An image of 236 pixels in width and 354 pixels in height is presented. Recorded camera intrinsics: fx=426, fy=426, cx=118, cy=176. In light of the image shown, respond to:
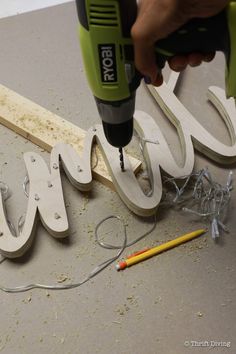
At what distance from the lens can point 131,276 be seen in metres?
0.80

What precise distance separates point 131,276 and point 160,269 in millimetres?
57

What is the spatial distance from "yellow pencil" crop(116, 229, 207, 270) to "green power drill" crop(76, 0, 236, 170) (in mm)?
277

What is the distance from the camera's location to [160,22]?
2.00 feet

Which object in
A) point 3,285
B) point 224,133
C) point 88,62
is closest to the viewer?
point 88,62

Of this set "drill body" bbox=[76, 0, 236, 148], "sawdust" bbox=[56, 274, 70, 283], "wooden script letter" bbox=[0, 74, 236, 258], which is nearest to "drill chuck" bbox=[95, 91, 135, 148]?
"drill body" bbox=[76, 0, 236, 148]

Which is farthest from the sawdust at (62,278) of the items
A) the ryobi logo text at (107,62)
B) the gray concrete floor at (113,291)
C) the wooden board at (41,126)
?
the ryobi logo text at (107,62)

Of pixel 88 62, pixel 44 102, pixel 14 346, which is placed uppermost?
pixel 88 62

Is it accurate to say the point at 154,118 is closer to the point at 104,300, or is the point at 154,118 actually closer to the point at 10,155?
the point at 10,155

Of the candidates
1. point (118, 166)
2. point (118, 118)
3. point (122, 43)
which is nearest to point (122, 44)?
point (122, 43)

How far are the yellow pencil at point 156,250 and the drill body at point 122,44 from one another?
0.91 ft

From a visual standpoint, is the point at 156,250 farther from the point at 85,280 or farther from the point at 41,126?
the point at 41,126

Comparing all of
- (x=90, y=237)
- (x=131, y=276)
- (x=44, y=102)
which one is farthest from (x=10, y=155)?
(x=131, y=276)

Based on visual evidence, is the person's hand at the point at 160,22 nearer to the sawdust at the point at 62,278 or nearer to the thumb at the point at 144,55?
the thumb at the point at 144,55

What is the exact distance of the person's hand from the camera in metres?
0.58
